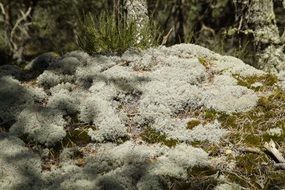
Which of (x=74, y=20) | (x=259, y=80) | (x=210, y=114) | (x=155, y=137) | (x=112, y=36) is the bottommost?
(x=74, y=20)

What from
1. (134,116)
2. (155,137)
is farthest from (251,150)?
(134,116)

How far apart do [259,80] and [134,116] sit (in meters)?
1.66

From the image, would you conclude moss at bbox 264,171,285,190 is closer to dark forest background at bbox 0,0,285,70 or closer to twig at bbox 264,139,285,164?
twig at bbox 264,139,285,164

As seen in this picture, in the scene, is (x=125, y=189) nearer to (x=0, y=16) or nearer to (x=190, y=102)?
(x=190, y=102)

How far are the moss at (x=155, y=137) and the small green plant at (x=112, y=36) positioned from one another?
5.55 ft

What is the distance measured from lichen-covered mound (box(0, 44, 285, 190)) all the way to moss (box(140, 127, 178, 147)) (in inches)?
0.4

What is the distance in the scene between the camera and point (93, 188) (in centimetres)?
412

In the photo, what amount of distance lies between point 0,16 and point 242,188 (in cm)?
1714

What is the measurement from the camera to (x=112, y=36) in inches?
259

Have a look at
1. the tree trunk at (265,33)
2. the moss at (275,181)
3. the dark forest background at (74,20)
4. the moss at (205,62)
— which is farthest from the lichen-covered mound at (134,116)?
the dark forest background at (74,20)

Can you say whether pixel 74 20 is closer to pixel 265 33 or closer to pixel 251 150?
pixel 265 33

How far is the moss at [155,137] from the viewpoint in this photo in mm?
4809

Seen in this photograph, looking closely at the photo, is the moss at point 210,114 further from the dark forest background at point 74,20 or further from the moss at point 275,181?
the dark forest background at point 74,20

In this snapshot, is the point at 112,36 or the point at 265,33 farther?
the point at 265,33
